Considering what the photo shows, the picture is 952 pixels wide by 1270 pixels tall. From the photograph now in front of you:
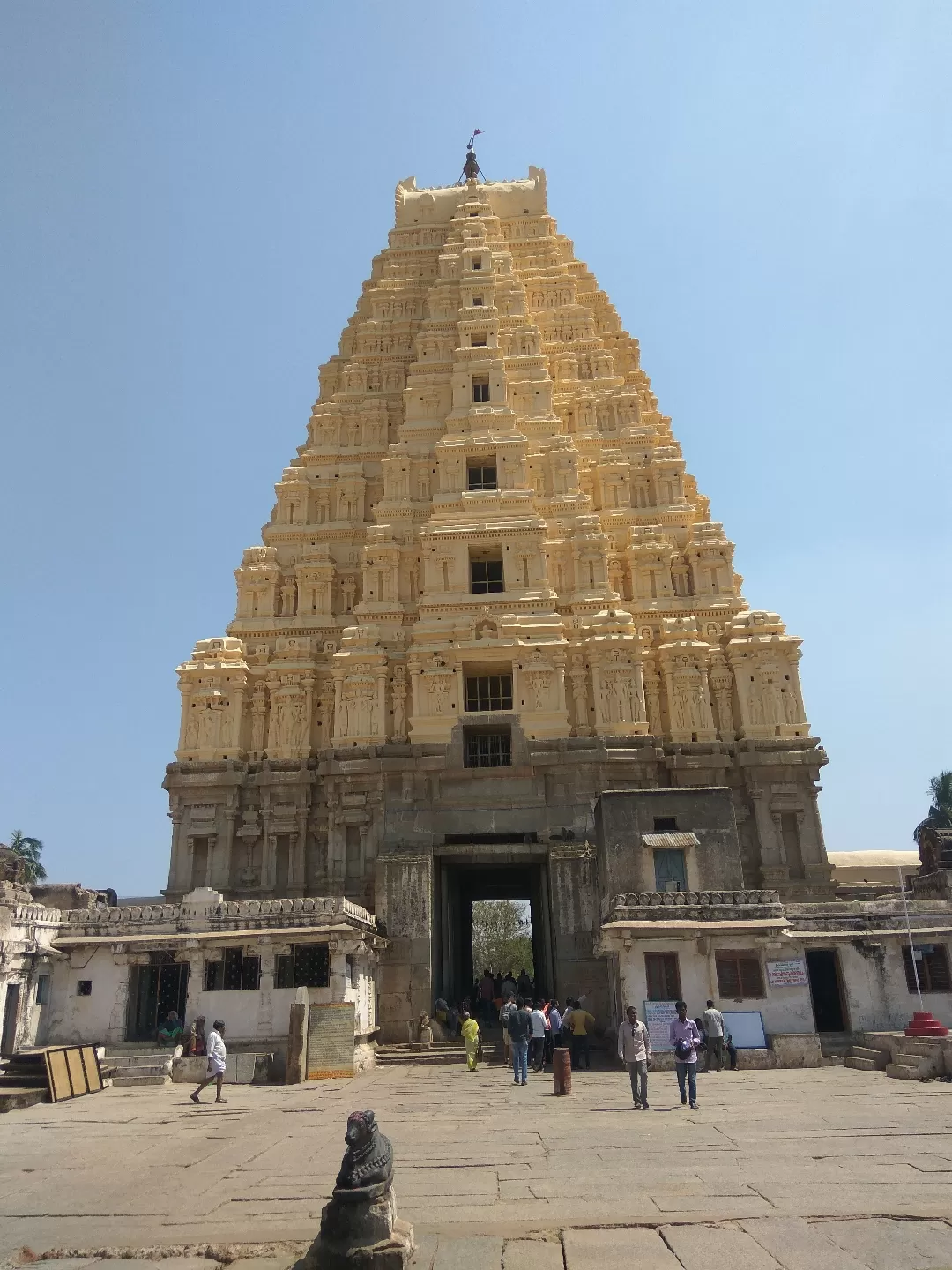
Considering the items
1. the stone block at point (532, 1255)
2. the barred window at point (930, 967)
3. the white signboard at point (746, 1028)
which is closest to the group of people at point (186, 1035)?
the white signboard at point (746, 1028)

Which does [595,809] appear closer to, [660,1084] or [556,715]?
[556,715]

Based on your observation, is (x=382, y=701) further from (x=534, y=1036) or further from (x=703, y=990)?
(x=703, y=990)

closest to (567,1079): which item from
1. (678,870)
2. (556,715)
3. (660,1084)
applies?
(660,1084)

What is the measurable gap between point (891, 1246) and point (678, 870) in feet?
54.4

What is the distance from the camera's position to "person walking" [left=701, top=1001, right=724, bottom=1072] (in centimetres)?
1875

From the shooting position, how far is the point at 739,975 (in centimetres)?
2084

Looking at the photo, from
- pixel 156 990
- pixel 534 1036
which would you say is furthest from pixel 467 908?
pixel 534 1036

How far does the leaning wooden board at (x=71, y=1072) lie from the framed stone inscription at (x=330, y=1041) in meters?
4.13

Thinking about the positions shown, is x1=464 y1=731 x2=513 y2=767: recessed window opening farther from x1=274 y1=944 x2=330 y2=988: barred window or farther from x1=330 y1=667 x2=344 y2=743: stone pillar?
x1=274 y1=944 x2=330 y2=988: barred window

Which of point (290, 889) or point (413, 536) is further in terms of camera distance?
point (413, 536)

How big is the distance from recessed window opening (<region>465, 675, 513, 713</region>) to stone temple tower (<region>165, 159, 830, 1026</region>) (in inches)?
3.1

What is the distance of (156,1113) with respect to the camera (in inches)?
608

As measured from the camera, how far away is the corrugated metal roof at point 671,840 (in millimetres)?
23531

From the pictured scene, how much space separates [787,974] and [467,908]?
61.7 ft
